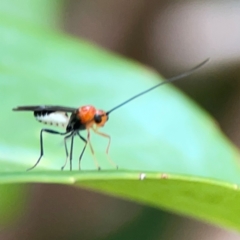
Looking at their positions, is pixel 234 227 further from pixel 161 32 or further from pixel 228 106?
pixel 161 32

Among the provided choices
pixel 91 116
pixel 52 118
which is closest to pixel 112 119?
pixel 91 116

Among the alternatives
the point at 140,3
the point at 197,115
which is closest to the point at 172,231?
the point at 197,115

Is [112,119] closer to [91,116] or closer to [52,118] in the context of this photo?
[91,116]

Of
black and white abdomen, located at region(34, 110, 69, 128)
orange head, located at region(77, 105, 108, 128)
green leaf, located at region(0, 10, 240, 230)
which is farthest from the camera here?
orange head, located at region(77, 105, 108, 128)
